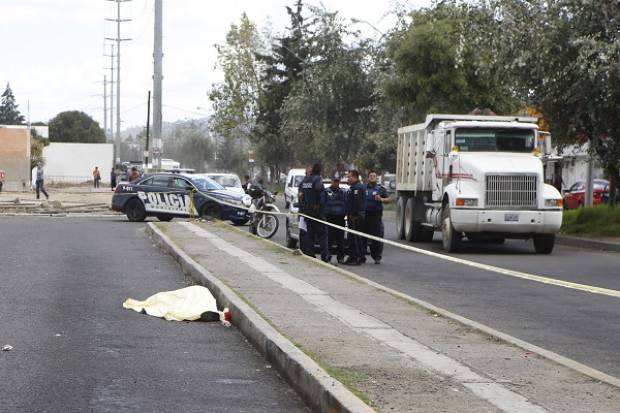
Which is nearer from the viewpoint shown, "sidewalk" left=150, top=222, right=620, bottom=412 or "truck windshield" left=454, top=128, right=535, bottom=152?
"sidewalk" left=150, top=222, right=620, bottom=412

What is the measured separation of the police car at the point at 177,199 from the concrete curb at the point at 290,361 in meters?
20.1

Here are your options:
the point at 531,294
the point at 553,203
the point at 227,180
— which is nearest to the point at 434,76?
the point at 227,180

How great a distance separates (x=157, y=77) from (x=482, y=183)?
19560mm

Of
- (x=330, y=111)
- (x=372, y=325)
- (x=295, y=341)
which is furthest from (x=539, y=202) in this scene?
(x=330, y=111)

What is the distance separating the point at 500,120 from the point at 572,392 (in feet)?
63.8

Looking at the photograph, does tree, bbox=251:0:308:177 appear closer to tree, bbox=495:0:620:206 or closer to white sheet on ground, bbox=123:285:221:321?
tree, bbox=495:0:620:206

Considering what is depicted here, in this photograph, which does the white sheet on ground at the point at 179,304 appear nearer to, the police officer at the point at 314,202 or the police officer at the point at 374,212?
the police officer at the point at 314,202

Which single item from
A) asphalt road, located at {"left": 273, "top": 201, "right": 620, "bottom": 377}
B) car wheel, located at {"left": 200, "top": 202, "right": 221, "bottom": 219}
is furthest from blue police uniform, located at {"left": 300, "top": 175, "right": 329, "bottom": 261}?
car wheel, located at {"left": 200, "top": 202, "right": 221, "bottom": 219}

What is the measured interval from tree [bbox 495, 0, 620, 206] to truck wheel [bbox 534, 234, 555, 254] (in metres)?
3.80

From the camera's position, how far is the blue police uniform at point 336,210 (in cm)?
2094

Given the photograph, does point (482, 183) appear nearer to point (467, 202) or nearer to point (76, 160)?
point (467, 202)

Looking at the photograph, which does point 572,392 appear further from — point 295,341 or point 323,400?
point 295,341

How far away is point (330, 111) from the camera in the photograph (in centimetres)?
6106

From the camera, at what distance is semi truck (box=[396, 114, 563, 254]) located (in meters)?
24.4
